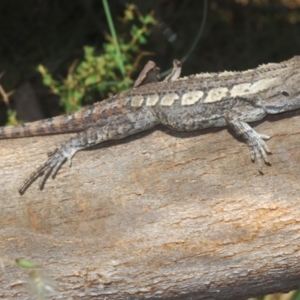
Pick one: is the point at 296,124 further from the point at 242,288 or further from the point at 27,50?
the point at 27,50

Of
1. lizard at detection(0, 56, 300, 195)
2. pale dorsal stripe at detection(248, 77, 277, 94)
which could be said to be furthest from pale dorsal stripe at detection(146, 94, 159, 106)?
pale dorsal stripe at detection(248, 77, 277, 94)

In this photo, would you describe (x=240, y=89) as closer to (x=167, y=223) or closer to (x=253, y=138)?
(x=253, y=138)

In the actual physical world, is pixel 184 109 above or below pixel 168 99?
below

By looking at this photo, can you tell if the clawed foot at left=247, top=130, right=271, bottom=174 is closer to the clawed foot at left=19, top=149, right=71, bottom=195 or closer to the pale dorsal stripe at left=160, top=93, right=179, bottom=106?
the pale dorsal stripe at left=160, top=93, right=179, bottom=106

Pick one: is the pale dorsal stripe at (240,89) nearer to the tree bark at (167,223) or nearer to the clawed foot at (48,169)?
the tree bark at (167,223)

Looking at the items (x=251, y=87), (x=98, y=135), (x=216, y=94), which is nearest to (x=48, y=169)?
(x=98, y=135)

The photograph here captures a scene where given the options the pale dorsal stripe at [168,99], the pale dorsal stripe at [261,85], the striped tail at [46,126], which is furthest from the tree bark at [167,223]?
the striped tail at [46,126]

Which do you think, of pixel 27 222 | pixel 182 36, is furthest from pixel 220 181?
pixel 182 36
